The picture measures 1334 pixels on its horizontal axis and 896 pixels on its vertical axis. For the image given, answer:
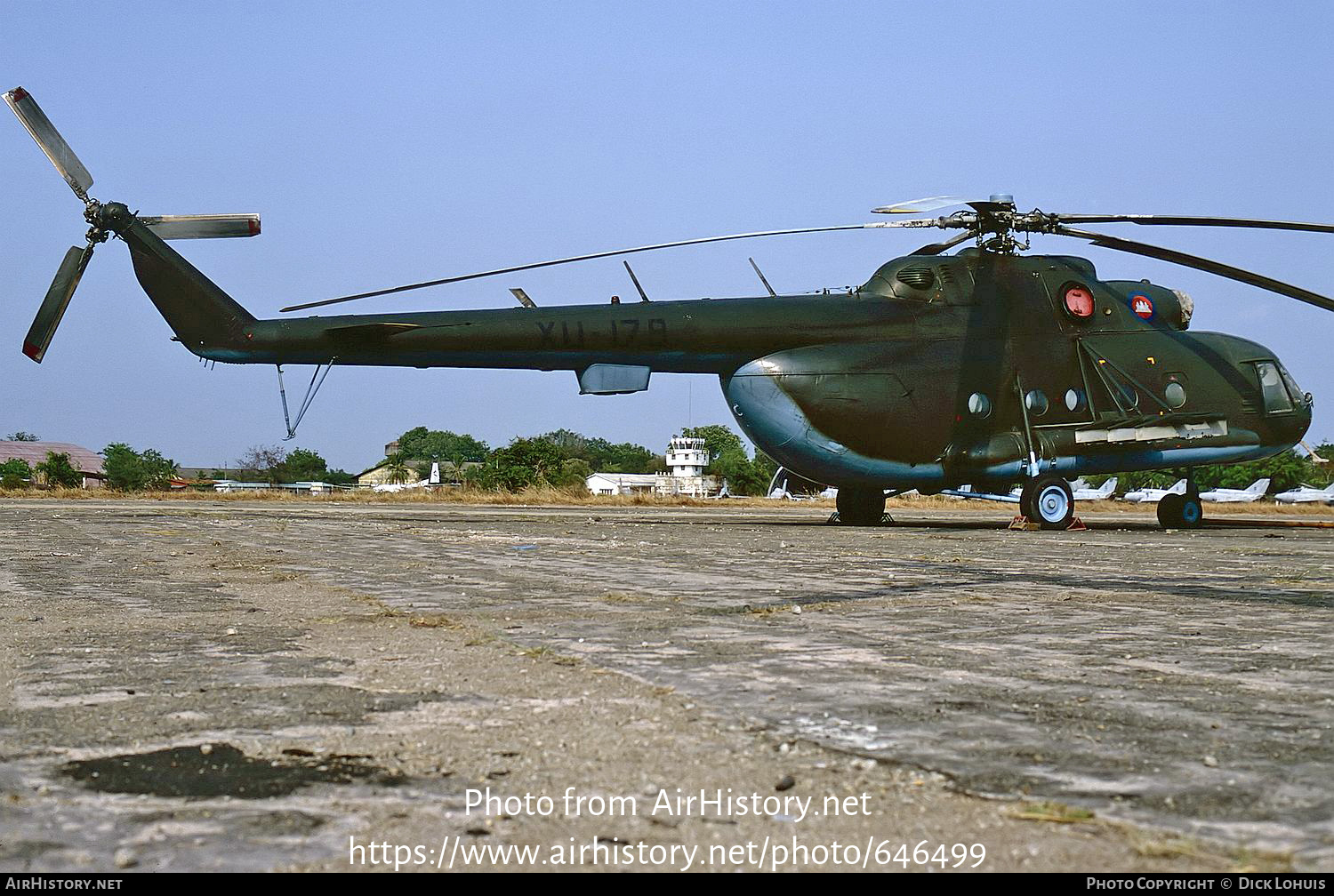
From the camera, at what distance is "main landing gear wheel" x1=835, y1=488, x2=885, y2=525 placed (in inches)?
789

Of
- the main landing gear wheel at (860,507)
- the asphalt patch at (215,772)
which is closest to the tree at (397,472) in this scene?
the main landing gear wheel at (860,507)

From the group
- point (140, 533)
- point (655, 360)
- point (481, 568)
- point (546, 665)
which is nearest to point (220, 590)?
point (481, 568)

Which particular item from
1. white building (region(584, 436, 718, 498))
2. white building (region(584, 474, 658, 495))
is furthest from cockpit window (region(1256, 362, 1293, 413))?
white building (region(584, 474, 658, 495))

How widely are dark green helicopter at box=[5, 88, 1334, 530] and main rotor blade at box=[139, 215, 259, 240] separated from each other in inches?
1.8

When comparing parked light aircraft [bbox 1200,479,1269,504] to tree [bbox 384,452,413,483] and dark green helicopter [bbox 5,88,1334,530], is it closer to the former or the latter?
dark green helicopter [bbox 5,88,1334,530]

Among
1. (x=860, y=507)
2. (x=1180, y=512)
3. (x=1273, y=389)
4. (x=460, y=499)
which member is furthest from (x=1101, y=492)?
(x=860, y=507)

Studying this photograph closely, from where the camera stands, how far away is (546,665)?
14.3 ft

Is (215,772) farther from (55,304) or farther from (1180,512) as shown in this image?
(1180,512)

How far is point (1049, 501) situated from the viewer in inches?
728

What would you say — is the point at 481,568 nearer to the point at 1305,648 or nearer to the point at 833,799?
the point at 1305,648

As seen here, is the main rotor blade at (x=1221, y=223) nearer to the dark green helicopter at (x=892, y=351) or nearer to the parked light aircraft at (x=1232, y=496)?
the dark green helicopter at (x=892, y=351)

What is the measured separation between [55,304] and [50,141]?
8.90 feet
